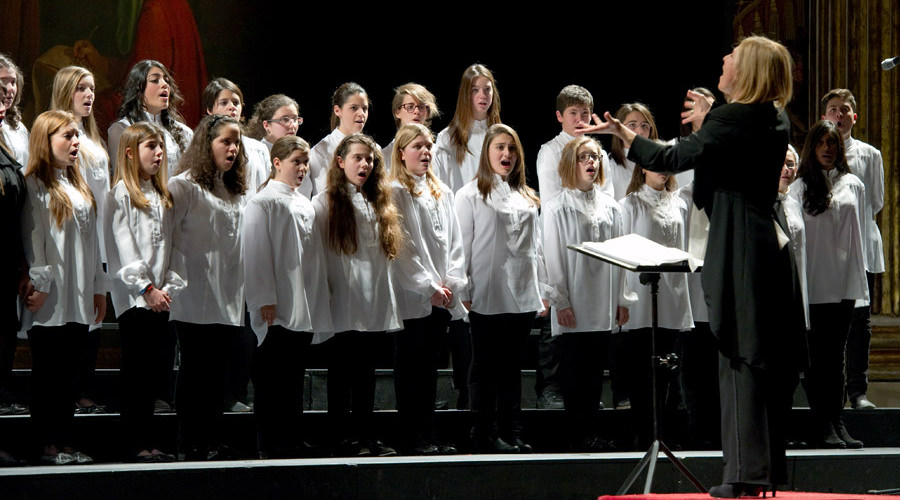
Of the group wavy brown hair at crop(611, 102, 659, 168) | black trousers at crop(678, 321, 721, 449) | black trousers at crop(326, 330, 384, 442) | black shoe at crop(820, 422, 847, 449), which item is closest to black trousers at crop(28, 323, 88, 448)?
black trousers at crop(326, 330, 384, 442)

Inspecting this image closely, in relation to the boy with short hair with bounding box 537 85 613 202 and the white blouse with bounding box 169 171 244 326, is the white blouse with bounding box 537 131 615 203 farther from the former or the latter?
the white blouse with bounding box 169 171 244 326

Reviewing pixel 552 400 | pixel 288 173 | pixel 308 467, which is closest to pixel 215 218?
pixel 288 173

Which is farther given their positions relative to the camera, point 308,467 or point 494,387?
point 494,387

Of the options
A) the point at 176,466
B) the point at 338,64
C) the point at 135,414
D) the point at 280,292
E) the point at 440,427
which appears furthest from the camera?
the point at 338,64

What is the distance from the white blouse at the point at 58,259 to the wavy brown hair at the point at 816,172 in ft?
10.7

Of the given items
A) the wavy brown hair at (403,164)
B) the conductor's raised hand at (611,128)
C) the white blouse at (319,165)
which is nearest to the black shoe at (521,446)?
the wavy brown hair at (403,164)

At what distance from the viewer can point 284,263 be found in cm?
461

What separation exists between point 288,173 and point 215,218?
14.5 inches

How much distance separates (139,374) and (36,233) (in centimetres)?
65

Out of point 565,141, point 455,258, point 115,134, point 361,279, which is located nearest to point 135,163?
point 115,134

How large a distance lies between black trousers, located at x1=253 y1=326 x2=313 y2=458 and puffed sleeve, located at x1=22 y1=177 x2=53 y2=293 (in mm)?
862

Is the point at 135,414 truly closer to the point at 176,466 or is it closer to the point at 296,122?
the point at 176,466

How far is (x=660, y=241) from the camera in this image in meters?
5.24

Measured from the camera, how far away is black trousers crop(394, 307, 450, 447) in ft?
15.4
